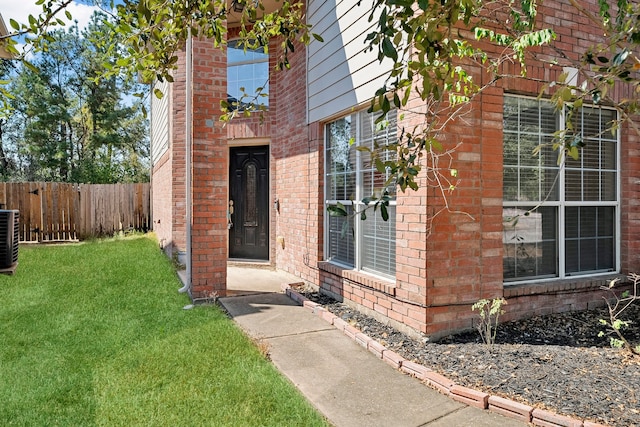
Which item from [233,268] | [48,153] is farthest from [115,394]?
[48,153]

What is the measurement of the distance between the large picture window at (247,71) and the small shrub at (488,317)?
534 centimetres

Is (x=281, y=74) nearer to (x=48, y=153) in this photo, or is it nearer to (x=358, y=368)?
(x=358, y=368)

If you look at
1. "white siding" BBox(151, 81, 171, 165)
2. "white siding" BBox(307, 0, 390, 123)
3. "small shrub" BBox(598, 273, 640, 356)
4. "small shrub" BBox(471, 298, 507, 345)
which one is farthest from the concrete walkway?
"white siding" BBox(151, 81, 171, 165)

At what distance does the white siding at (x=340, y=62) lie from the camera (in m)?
4.63

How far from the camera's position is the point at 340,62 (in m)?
5.23

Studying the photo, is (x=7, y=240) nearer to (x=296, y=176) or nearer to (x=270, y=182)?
(x=296, y=176)

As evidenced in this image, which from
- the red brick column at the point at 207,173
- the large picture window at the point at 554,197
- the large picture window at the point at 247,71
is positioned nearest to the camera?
the large picture window at the point at 554,197

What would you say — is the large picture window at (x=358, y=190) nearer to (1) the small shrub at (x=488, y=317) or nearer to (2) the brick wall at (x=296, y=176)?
(2) the brick wall at (x=296, y=176)

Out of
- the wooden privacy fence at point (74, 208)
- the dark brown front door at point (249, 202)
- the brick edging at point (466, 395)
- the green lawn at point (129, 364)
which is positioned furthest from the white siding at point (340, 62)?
the wooden privacy fence at point (74, 208)

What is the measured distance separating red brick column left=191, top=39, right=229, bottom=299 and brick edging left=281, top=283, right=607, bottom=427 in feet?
7.17

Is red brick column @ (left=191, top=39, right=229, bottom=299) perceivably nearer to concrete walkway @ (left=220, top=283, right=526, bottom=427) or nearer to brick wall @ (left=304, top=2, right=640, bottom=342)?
concrete walkway @ (left=220, top=283, right=526, bottom=427)

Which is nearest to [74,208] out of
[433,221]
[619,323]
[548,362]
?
[433,221]

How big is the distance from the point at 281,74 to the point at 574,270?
535cm

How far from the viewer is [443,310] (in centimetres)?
385
